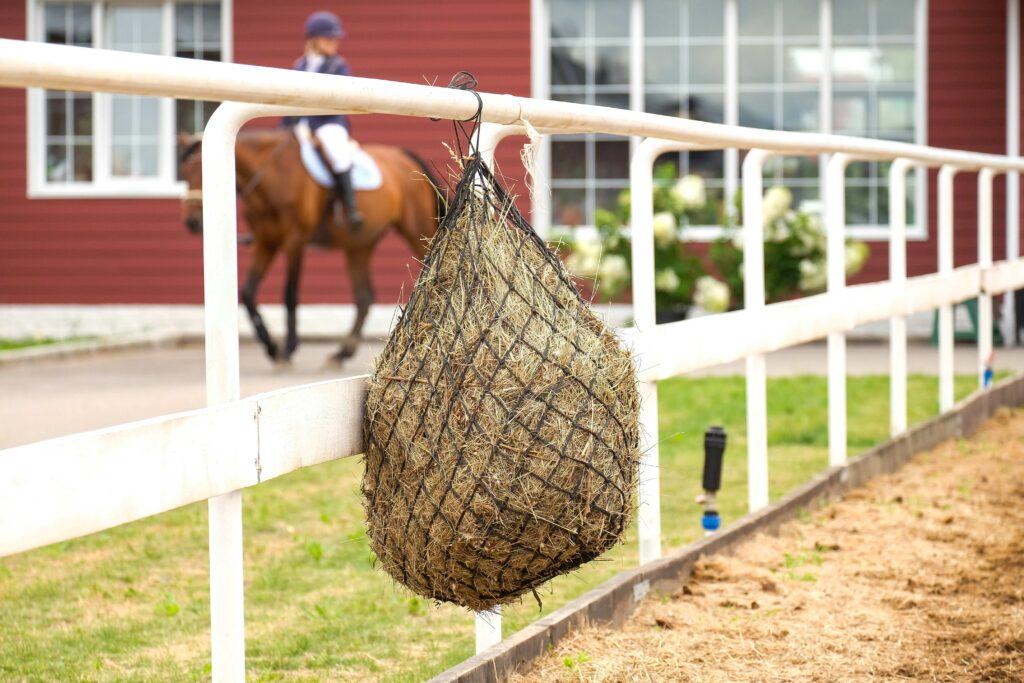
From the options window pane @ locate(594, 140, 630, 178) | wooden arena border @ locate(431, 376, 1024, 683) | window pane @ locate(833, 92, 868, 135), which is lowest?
wooden arena border @ locate(431, 376, 1024, 683)

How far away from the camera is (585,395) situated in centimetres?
259

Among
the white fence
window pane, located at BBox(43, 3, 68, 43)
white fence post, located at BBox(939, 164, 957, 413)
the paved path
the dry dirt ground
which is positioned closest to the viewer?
the white fence

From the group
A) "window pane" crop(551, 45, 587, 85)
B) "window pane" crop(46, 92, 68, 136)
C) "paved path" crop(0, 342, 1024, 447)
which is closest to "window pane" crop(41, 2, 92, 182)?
"window pane" crop(46, 92, 68, 136)

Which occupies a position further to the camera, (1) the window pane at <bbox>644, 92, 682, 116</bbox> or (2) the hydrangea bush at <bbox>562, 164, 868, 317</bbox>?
(1) the window pane at <bbox>644, 92, 682, 116</bbox>

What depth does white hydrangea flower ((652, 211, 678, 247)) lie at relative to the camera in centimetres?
1321

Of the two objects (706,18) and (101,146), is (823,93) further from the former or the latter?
(101,146)

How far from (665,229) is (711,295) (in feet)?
2.22

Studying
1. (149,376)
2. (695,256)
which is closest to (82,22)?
(149,376)

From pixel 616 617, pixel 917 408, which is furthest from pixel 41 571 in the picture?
pixel 917 408

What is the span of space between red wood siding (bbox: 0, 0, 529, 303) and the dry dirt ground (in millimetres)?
10311

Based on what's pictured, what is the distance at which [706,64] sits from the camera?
1499cm

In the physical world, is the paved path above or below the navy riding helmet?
below

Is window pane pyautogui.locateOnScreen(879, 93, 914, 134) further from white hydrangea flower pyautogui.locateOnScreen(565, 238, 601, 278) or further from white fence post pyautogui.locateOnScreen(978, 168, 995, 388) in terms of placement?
white fence post pyautogui.locateOnScreen(978, 168, 995, 388)

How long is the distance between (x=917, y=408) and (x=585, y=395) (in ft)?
21.4
